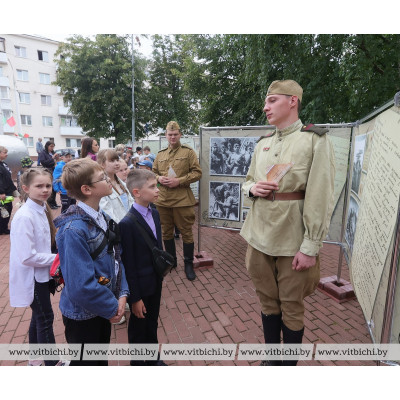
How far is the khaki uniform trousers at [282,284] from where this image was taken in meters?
1.94

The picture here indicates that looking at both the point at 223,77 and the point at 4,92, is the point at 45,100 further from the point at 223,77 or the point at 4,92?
the point at 223,77

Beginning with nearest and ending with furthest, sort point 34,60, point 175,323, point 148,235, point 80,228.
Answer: point 80,228, point 148,235, point 175,323, point 34,60

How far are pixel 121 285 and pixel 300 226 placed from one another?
4.41 ft

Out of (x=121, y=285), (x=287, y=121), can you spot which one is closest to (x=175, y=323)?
(x=121, y=285)

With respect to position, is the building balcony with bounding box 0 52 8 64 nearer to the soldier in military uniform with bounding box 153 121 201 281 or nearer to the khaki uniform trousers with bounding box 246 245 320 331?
the soldier in military uniform with bounding box 153 121 201 281

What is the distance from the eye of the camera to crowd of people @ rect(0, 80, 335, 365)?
160 centimetres

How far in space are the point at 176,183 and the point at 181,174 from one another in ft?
0.72

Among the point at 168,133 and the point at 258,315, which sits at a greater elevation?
the point at 168,133

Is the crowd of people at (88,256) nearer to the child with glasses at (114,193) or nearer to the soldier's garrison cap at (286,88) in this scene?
the child with glasses at (114,193)

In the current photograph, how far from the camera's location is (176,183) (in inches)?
143

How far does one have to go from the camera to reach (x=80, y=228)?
154cm

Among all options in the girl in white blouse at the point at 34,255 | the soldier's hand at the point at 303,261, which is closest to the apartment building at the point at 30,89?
the girl in white blouse at the point at 34,255

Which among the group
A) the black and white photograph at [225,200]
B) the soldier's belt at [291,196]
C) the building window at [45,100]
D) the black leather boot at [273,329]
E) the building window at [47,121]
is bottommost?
the black leather boot at [273,329]

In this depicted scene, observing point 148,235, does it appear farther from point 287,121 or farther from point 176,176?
point 176,176
